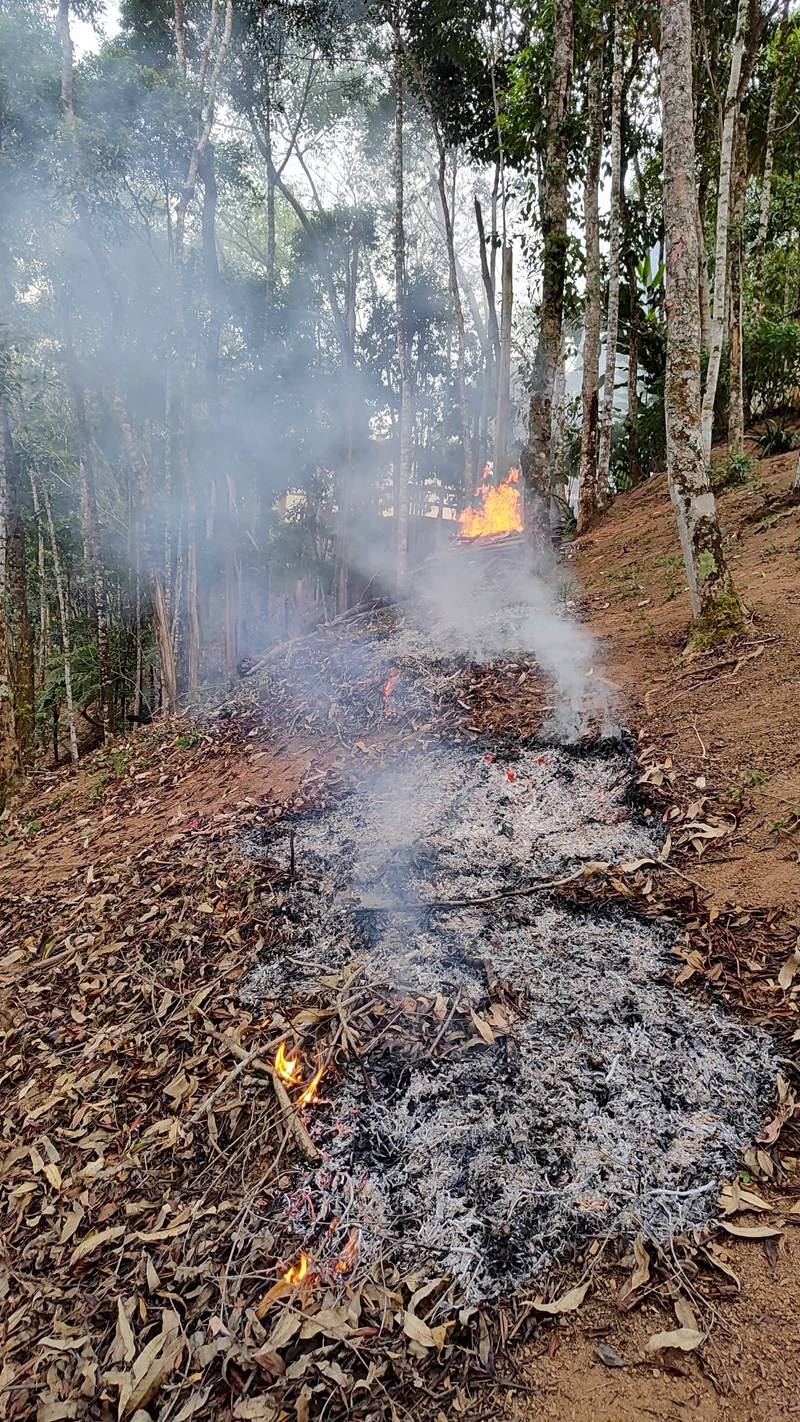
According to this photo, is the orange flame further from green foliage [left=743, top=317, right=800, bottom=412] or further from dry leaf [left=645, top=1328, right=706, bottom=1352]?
green foliage [left=743, top=317, right=800, bottom=412]

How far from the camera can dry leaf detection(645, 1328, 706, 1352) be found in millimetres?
1588

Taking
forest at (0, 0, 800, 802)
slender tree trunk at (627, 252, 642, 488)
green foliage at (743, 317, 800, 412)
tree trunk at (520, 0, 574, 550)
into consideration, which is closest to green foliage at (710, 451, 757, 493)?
forest at (0, 0, 800, 802)

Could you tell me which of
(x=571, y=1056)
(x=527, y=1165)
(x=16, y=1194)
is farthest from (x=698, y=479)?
(x=16, y=1194)

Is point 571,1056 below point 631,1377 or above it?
above

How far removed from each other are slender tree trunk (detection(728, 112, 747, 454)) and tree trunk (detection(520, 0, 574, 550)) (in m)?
3.63

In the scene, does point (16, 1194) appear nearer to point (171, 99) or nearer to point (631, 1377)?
point (631, 1377)

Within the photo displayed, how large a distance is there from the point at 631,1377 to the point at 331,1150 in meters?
1.06

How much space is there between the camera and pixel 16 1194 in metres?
2.46

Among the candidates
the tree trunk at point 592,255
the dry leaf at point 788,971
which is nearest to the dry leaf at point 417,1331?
the dry leaf at point 788,971

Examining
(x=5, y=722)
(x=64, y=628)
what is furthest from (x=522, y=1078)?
(x=64, y=628)

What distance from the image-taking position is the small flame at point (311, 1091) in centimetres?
238

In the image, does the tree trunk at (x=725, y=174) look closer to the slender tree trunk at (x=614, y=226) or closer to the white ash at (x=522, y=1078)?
the slender tree trunk at (x=614, y=226)

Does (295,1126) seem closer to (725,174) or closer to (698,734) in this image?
(698,734)

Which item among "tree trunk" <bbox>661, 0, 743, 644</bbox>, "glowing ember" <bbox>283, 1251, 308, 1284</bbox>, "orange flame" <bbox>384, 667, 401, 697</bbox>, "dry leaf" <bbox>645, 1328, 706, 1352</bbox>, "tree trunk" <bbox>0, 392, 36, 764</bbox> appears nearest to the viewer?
"dry leaf" <bbox>645, 1328, 706, 1352</bbox>
